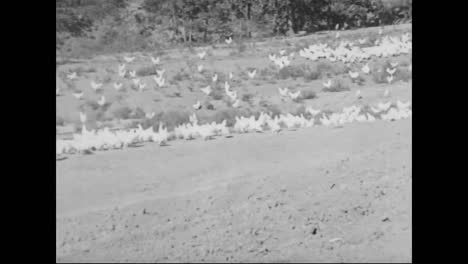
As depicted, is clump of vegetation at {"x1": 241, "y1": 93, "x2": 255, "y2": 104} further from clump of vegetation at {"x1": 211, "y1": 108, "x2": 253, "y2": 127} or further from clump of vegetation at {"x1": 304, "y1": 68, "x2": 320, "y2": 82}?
clump of vegetation at {"x1": 304, "y1": 68, "x2": 320, "y2": 82}

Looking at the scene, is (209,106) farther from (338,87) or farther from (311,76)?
(311,76)

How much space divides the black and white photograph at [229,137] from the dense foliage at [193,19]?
57mm

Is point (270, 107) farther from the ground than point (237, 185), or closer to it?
farther from the ground

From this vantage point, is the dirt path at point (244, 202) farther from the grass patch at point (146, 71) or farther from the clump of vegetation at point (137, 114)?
the grass patch at point (146, 71)

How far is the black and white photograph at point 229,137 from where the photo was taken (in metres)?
4.54

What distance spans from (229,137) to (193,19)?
6.72 metres

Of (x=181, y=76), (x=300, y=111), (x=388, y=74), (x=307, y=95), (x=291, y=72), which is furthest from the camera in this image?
(x=291, y=72)

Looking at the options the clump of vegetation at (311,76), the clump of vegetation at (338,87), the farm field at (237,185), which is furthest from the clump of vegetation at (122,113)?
the clump of vegetation at (311,76)

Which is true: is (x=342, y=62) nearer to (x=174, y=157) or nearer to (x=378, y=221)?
(x=174, y=157)

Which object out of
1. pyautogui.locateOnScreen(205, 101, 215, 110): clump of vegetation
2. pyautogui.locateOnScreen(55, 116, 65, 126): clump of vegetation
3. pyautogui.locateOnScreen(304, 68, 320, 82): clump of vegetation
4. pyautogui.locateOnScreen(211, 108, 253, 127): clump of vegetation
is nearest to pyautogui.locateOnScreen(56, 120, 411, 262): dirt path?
pyautogui.locateOnScreen(211, 108, 253, 127): clump of vegetation

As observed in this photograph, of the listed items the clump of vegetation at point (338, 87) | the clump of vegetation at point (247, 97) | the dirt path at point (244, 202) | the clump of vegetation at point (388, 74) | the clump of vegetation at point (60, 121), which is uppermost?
the clump of vegetation at point (388, 74)

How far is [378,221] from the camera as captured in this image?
15.6 ft

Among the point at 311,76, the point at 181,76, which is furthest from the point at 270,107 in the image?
the point at 181,76

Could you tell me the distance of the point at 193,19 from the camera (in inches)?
543
